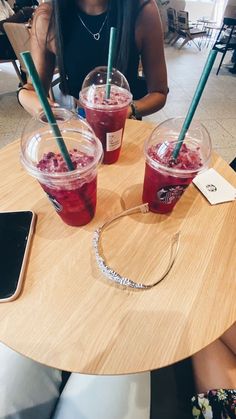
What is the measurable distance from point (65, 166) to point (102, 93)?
40 cm

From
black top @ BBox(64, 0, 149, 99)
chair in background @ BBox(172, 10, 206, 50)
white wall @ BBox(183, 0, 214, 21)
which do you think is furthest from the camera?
white wall @ BBox(183, 0, 214, 21)

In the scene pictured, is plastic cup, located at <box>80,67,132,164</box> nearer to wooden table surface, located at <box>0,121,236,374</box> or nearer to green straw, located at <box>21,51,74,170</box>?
wooden table surface, located at <box>0,121,236,374</box>

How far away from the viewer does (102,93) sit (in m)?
0.81

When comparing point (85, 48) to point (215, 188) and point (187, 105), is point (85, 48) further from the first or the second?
point (187, 105)

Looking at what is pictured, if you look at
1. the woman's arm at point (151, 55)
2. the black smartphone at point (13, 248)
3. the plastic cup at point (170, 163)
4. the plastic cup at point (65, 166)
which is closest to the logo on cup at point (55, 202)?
the plastic cup at point (65, 166)

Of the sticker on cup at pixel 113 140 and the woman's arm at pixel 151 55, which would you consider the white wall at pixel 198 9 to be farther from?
the sticker on cup at pixel 113 140

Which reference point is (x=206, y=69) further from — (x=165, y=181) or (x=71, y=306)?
(x=71, y=306)

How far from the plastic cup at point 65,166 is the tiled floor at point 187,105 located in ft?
6.68

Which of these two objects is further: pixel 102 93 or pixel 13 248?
pixel 102 93

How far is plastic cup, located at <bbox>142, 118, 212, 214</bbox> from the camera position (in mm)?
604

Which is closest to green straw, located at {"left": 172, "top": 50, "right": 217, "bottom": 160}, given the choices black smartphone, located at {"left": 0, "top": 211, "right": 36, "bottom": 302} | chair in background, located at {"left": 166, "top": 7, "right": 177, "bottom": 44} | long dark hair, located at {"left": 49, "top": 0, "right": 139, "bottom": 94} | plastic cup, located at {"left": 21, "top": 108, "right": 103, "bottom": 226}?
plastic cup, located at {"left": 21, "top": 108, "right": 103, "bottom": 226}

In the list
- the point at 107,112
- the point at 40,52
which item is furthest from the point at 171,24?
the point at 107,112

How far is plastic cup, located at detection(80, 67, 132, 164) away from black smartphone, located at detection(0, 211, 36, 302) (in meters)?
0.35

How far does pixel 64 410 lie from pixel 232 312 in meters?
0.55
